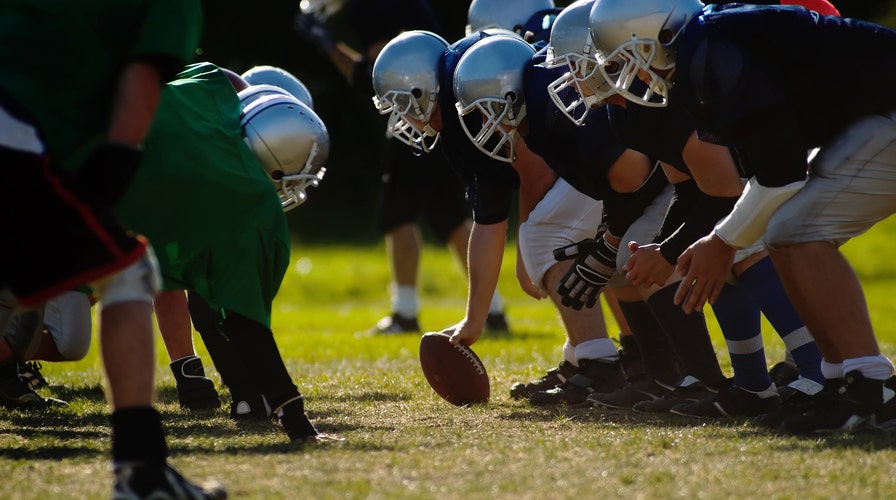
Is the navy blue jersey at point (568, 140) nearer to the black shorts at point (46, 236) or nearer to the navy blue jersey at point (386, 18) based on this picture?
the black shorts at point (46, 236)

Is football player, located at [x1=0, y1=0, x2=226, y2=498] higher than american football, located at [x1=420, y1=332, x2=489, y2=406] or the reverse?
higher

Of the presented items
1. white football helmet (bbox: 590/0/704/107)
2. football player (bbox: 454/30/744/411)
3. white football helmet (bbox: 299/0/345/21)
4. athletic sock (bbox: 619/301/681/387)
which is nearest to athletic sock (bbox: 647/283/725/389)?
football player (bbox: 454/30/744/411)

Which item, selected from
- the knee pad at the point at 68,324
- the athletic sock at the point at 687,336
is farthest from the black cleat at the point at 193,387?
the athletic sock at the point at 687,336

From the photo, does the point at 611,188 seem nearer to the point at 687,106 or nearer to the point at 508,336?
the point at 687,106

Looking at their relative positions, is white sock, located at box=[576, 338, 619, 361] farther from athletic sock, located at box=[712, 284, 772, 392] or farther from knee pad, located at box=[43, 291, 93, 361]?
knee pad, located at box=[43, 291, 93, 361]

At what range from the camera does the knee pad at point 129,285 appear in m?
2.96

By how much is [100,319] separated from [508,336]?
528cm

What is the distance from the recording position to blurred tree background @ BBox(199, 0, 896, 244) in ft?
66.9

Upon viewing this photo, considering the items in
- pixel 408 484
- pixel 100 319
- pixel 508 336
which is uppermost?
pixel 100 319

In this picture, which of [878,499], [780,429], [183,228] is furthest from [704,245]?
[183,228]

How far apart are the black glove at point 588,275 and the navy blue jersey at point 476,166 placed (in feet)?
1.47

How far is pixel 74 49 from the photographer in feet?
10.1

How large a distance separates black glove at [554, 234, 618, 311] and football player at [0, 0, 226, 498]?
6.51 ft

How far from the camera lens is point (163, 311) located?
17.0 ft
